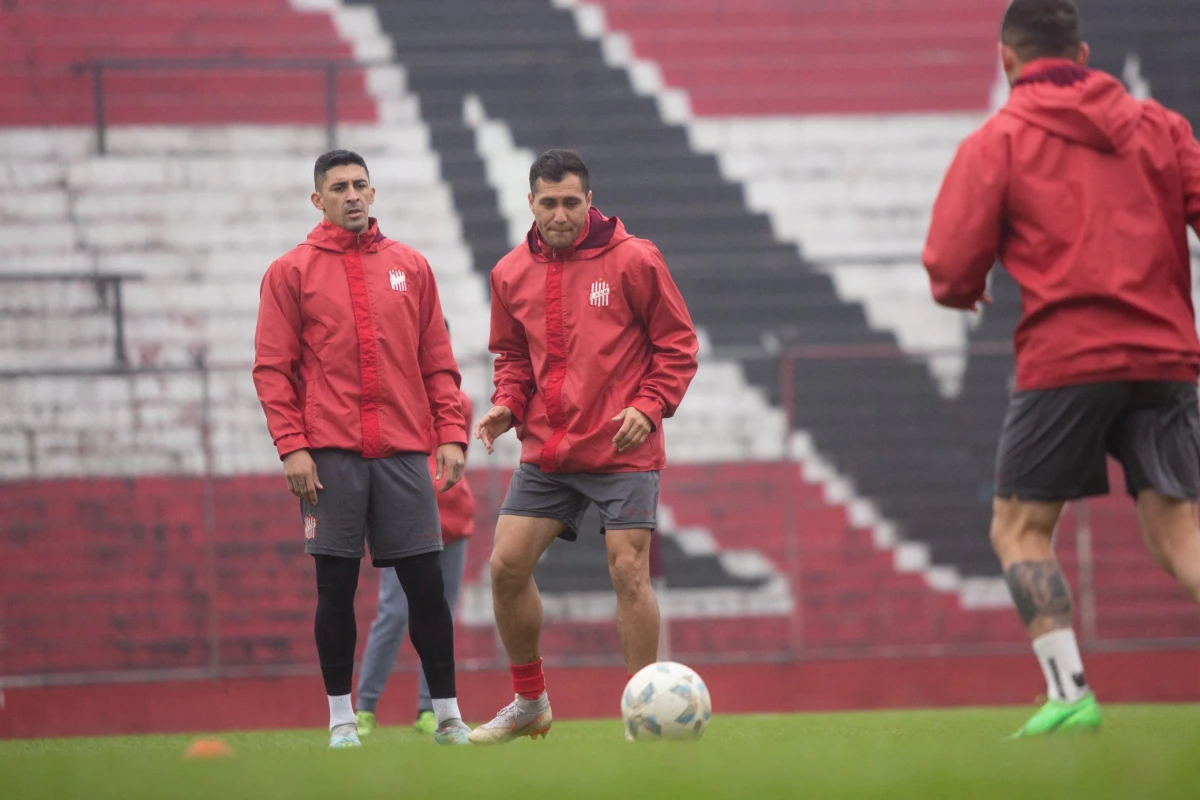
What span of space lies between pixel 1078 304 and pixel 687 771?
149 centimetres

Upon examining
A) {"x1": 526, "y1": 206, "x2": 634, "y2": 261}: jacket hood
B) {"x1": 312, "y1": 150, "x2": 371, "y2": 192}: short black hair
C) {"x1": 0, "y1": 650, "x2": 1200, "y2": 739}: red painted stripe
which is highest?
{"x1": 312, "y1": 150, "x2": 371, "y2": 192}: short black hair

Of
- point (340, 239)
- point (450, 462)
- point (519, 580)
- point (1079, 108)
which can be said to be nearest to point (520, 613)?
point (519, 580)

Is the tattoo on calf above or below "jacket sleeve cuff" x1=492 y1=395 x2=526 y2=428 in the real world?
below

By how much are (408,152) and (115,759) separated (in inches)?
295

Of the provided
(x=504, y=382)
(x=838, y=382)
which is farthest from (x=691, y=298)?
(x=504, y=382)

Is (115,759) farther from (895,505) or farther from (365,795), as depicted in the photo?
(895,505)

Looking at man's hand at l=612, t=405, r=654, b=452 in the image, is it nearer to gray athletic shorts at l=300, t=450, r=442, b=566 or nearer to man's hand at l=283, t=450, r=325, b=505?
gray athletic shorts at l=300, t=450, r=442, b=566

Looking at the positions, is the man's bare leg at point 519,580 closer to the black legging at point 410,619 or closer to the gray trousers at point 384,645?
the black legging at point 410,619

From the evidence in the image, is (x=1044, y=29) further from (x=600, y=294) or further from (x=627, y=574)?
(x=627, y=574)

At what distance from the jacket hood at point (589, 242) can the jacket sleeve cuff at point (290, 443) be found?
0.95m

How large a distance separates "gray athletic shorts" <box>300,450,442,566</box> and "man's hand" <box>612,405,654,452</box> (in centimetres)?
68

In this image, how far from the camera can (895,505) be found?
34.1ft

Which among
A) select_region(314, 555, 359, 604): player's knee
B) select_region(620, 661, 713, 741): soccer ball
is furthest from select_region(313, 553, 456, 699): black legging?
select_region(620, 661, 713, 741): soccer ball

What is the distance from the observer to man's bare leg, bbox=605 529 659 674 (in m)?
4.71
